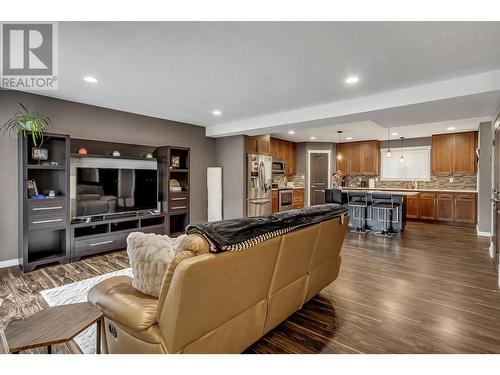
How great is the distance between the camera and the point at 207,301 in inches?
54.7

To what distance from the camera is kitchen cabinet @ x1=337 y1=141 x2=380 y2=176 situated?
332 inches

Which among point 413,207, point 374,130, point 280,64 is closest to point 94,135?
point 280,64

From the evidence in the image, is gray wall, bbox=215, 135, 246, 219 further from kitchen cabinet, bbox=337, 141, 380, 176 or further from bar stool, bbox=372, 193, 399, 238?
kitchen cabinet, bbox=337, 141, 380, 176

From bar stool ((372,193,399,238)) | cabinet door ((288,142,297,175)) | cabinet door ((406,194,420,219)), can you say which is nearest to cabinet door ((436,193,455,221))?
cabinet door ((406,194,420,219))

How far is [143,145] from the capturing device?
16.9 ft

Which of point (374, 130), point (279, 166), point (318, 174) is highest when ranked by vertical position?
point (374, 130)

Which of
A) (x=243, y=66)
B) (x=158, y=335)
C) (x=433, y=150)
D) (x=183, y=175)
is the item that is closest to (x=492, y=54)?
(x=243, y=66)

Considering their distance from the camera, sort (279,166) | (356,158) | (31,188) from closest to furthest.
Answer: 1. (31,188)
2. (279,166)
3. (356,158)

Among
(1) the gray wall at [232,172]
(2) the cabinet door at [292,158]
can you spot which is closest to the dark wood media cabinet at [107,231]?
(1) the gray wall at [232,172]

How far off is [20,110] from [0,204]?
51.8 inches

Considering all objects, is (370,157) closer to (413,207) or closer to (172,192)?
(413,207)

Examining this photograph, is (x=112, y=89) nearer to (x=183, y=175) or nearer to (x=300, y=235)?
(x=183, y=175)

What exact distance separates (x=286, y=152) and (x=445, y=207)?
4.55m
